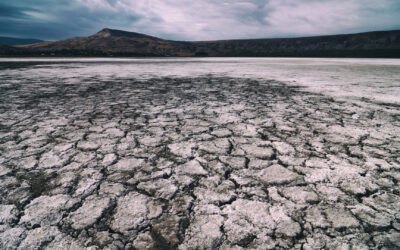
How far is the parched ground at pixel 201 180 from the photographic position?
0.87 metres

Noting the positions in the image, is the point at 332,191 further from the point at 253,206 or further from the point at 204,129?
the point at 204,129

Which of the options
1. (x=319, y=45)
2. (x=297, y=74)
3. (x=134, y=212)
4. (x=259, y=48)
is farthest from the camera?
(x=259, y=48)

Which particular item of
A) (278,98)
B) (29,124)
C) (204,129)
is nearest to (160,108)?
(204,129)

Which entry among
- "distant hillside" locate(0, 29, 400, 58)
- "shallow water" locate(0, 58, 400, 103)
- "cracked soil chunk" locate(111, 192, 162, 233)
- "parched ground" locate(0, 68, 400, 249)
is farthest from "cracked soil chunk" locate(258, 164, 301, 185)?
"distant hillside" locate(0, 29, 400, 58)

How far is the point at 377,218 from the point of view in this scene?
0.95 meters

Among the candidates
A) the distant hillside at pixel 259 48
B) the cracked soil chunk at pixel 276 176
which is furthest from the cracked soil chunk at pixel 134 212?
the distant hillside at pixel 259 48

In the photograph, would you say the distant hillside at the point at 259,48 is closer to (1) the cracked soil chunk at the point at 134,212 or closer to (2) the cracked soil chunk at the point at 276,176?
(1) the cracked soil chunk at the point at 134,212

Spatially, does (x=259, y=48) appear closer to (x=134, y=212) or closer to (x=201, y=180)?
(x=201, y=180)

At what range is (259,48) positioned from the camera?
102 feet

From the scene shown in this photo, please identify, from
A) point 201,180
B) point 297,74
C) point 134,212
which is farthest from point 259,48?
point 134,212

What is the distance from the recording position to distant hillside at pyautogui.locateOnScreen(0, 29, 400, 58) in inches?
799

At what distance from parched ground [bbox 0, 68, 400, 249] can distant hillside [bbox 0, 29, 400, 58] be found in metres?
21.7

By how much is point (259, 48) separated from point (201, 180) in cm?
3331

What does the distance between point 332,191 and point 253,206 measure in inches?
18.4
